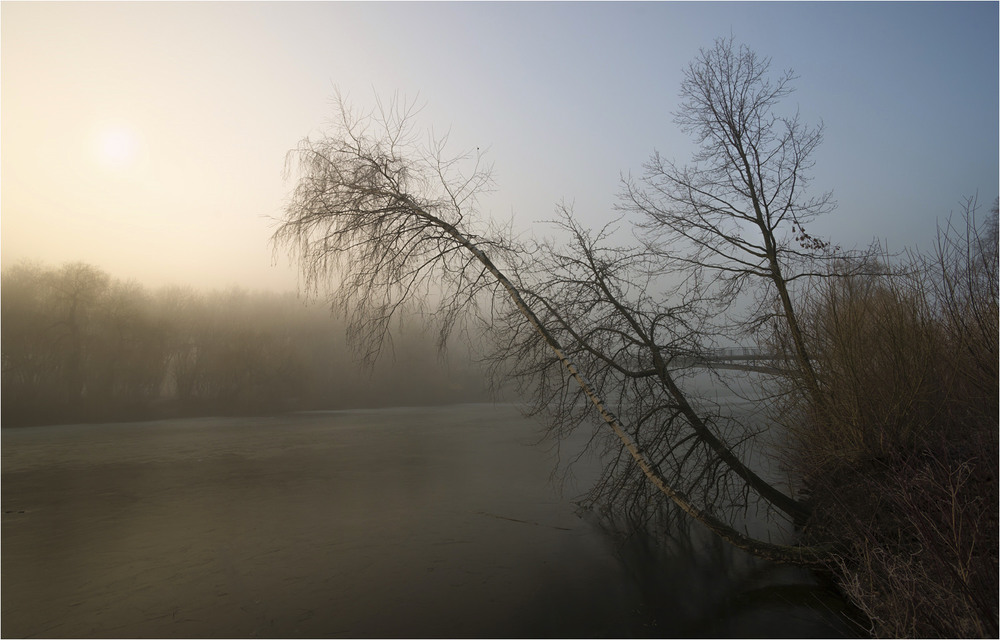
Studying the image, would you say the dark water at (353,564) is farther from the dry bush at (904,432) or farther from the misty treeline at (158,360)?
the misty treeline at (158,360)

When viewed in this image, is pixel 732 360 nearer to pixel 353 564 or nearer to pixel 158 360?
pixel 353 564

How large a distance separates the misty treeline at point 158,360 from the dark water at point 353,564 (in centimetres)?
1898

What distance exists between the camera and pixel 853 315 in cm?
688

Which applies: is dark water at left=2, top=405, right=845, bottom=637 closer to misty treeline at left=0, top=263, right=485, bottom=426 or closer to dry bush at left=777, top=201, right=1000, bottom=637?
dry bush at left=777, top=201, right=1000, bottom=637

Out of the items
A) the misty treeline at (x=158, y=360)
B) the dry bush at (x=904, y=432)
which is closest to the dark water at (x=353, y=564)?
the dry bush at (x=904, y=432)

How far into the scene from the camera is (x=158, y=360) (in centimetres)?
4184

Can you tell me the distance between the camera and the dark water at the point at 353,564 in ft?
22.9

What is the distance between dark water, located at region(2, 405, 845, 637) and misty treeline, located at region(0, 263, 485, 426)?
1898cm

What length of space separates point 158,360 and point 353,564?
39.2m

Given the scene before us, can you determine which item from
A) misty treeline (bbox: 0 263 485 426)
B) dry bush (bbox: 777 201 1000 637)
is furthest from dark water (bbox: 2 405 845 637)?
misty treeline (bbox: 0 263 485 426)

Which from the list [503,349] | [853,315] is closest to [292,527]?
[503,349]

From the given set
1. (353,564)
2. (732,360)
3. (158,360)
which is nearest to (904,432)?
(732,360)

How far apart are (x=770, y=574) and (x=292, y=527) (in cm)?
842

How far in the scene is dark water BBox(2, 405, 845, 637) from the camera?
697cm
